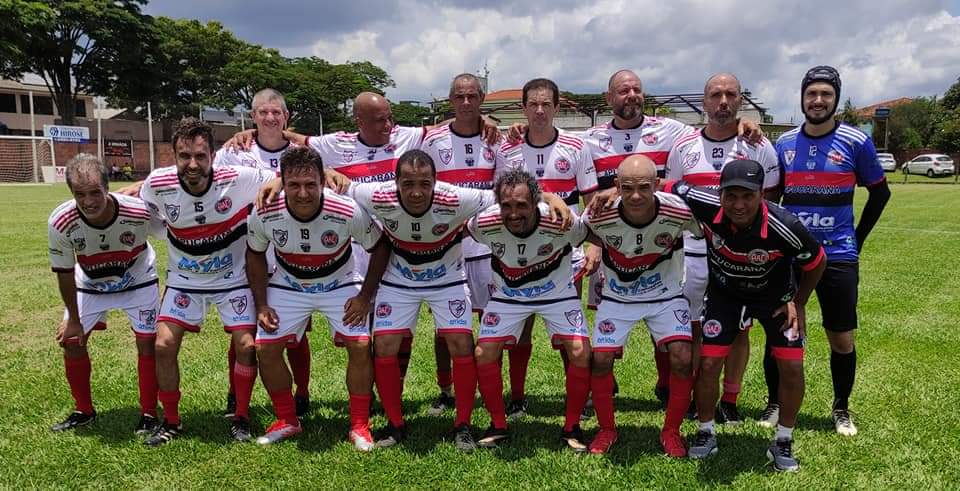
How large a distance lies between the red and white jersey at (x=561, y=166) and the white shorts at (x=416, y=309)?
41.6 inches

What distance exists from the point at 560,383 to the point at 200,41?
2162 inches

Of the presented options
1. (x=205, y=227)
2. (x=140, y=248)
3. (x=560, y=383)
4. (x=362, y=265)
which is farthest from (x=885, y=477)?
(x=140, y=248)

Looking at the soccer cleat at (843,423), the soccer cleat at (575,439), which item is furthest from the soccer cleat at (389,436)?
the soccer cleat at (843,423)

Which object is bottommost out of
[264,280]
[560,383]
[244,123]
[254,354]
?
[560,383]

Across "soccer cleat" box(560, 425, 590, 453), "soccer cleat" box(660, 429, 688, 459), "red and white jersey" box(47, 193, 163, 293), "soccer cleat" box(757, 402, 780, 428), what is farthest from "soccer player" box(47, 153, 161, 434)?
"soccer cleat" box(757, 402, 780, 428)

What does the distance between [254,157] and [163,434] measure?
2.13 meters

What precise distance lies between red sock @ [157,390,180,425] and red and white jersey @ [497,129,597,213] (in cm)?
282

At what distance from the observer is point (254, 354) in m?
4.45

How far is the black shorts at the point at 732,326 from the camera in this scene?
395 centimetres

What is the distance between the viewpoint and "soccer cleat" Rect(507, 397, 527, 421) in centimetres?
490

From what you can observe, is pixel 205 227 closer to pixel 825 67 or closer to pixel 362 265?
pixel 362 265

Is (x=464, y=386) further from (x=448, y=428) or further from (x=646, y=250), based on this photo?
(x=646, y=250)

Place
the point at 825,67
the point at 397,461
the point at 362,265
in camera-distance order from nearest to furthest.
A: the point at 397,461, the point at 825,67, the point at 362,265

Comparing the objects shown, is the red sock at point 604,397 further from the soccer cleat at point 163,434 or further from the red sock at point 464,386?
the soccer cleat at point 163,434
